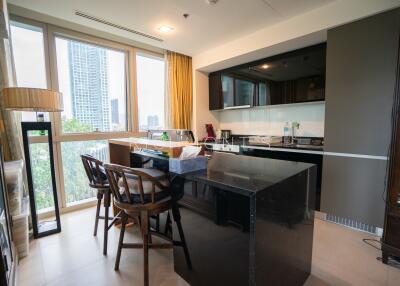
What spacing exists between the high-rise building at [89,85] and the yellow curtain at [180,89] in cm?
109

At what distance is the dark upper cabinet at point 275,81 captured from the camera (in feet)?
8.73

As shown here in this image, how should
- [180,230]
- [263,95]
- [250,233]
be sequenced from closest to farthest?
[250,233] → [180,230] → [263,95]

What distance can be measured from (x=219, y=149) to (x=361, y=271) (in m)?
2.27

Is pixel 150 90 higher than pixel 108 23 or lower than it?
lower

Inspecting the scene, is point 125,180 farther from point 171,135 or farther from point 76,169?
point 76,169

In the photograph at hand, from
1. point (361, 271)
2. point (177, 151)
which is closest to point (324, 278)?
point (361, 271)

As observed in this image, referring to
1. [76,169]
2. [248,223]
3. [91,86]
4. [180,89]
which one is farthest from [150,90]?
[248,223]

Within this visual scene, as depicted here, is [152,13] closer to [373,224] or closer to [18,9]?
[18,9]

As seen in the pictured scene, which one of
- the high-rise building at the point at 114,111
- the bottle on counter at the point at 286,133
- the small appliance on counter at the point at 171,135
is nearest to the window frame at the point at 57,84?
the high-rise building at the point at 114,111

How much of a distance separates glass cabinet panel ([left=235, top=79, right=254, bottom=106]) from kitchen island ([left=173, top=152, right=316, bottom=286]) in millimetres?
2069

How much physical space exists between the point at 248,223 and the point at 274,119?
2.75 metres

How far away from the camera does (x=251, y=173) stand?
4.29 ft

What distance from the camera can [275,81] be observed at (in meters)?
3.09

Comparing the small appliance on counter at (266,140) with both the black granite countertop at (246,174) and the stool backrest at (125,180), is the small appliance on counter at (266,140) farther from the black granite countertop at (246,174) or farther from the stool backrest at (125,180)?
the stool backrest at (125,180)
